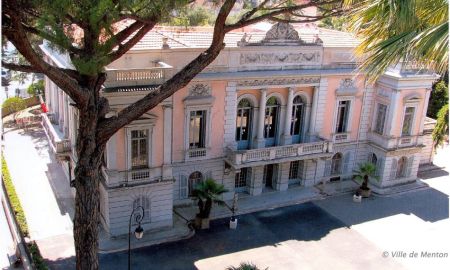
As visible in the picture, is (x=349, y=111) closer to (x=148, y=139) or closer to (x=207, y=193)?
(x=207, y=193)

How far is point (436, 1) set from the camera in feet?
25.1

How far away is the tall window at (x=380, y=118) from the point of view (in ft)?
89.4

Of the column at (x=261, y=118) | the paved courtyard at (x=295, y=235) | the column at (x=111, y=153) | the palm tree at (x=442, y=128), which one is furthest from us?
the column at (x=261, y=118)

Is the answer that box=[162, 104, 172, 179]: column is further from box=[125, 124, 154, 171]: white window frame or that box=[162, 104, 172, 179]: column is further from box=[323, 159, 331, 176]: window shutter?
box=[323, 159, 331, 176]: window shutter

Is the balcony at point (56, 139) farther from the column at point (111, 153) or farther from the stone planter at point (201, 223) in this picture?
the stone planter at point (201, 223)

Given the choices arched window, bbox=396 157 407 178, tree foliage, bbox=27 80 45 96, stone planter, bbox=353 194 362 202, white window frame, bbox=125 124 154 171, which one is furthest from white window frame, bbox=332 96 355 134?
tree foliage, bbox=27 80 45 96

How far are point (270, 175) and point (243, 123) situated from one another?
3.78m

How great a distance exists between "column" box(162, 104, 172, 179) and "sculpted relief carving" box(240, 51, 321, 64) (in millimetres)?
4932

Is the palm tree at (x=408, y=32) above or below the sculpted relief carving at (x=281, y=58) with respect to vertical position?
above

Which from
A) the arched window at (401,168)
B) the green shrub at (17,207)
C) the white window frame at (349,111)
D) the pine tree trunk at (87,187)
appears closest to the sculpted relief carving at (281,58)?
the white window frame at (349,111)

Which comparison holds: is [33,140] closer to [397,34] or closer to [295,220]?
[295,220]

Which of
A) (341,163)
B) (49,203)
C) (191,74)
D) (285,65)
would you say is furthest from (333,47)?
(49,203)

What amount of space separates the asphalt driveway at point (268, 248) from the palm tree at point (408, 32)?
45.7ft

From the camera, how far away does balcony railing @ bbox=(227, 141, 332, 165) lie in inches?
939
